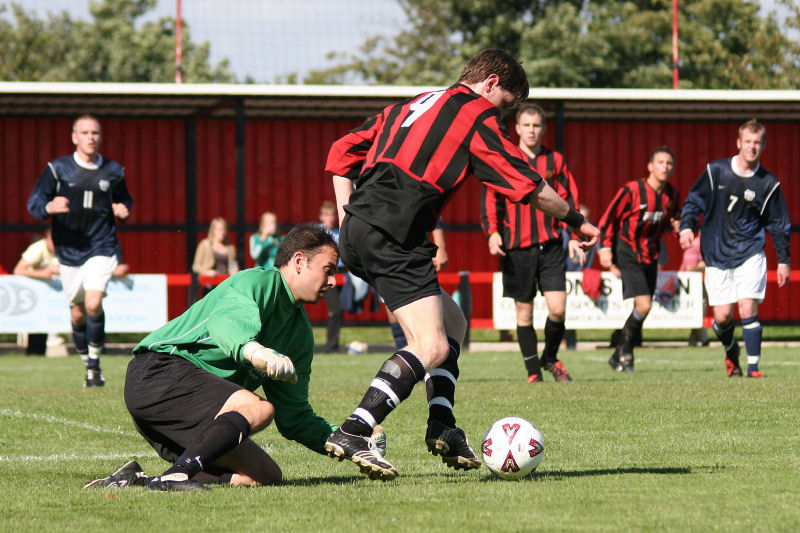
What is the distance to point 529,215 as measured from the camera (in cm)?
1095

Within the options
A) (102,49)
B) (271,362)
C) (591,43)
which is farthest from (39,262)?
(102,49)

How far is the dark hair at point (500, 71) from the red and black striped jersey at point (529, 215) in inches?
202

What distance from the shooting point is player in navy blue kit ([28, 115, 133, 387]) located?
36.6ft

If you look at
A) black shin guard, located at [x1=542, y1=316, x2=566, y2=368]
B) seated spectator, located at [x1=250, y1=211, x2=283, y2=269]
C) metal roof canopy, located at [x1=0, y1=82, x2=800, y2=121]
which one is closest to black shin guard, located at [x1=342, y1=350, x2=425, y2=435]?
black shin guard, located at [x1=542, y1=316, x2=566, y2=368]

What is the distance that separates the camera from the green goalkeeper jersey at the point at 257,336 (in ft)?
16.4

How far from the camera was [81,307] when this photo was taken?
11.7 metres

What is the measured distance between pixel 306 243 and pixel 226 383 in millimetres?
695

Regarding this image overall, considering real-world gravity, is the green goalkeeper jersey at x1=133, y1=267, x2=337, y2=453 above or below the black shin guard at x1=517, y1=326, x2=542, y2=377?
above

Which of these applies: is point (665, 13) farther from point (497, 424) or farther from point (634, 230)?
point (497, 424)

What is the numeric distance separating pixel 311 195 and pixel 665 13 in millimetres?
18536

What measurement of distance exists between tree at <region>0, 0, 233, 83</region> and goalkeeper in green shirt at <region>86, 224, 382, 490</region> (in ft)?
126

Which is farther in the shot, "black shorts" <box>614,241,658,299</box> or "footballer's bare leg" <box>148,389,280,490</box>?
"black shorts" <box>614,241,658,299</box>

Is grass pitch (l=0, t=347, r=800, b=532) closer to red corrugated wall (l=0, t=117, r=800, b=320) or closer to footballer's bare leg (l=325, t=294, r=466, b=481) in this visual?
footballer's bare leg (l=325, t=294, r=466, b=481)

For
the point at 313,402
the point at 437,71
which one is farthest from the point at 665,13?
the point at 313,402
